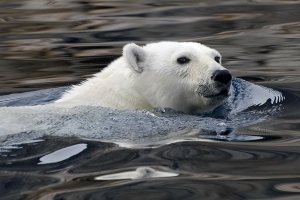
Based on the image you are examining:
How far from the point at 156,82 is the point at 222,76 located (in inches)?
26.0

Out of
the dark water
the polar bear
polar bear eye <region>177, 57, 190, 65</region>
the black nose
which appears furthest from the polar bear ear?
the black nose

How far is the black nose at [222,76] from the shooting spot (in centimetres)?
557

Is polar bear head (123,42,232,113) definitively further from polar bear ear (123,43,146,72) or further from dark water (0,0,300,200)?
dark water (0,0,300,200)

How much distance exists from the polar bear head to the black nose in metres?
0.17

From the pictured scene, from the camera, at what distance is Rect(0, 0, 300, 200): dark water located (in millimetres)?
3820

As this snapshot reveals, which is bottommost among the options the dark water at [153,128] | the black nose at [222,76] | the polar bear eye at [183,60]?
the dark water at [153,128]

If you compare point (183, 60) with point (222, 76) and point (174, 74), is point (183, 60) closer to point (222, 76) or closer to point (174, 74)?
point (174, 74)

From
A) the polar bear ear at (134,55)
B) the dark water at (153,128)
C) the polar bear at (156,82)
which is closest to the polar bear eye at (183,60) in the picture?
the polar bear at (156,82)

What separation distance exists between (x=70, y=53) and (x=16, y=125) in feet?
15.6

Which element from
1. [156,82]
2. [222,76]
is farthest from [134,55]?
[222,76]

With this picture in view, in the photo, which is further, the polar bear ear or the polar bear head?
the polar bear ear

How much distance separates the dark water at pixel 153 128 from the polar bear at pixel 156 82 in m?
0.25

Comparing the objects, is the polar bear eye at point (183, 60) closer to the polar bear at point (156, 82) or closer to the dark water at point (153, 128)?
the polar bear at point (156, 82)

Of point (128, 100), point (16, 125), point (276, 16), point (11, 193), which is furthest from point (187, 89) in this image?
point (276, 16)
